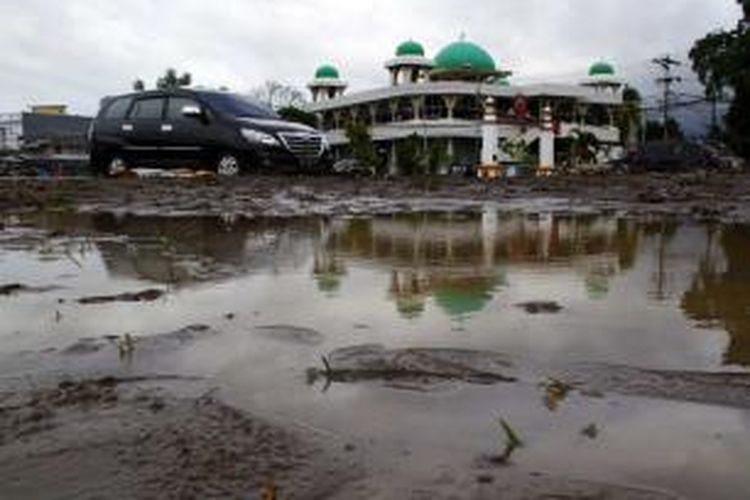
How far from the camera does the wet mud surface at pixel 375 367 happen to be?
232 centimetres

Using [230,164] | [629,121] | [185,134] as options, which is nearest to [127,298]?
[230,164]

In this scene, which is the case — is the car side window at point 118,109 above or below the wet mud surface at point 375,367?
above

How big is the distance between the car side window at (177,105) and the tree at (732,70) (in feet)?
102

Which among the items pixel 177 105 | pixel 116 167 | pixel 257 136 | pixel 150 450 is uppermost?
pixel 177 105

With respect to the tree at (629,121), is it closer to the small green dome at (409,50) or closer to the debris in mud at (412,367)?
the small green dome at (409,50)

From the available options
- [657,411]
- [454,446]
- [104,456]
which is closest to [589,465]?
[454,446]

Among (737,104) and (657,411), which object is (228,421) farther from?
(737,104)

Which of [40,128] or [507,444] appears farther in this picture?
[40,128]

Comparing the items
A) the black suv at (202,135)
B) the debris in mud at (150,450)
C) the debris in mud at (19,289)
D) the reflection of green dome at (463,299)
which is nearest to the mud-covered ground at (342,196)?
the black suv at (202,135)

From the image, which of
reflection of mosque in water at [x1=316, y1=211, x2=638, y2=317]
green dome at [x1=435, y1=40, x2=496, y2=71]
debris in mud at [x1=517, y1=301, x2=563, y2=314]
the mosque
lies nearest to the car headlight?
reflection of mosque in water at [x1=316, y1=211, x2=638, y2=317]

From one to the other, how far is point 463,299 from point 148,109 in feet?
38.3

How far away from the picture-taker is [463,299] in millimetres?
4449

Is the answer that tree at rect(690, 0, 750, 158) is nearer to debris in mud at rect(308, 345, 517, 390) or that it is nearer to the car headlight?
the car headlight

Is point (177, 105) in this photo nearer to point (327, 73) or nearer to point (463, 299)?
point (463, 299)
